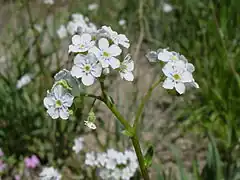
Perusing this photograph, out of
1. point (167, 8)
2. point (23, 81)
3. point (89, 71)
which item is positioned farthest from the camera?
point (167, 8)

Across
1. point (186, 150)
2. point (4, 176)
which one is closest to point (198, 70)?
point (186, 150)

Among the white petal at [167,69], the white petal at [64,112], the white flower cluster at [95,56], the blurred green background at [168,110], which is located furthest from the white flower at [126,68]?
the blurred green background at [168,110]

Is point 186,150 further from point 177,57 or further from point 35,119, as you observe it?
point 177,57

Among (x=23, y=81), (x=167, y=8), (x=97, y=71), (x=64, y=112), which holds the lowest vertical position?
(x=23, y=81)

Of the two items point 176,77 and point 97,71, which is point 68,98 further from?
point 176,77

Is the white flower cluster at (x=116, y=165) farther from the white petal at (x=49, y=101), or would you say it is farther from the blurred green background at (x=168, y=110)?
the white petal at (x=49, y=101)

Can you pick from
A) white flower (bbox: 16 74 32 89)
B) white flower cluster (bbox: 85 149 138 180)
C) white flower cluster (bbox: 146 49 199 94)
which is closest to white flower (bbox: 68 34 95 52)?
white flower cluster (bbox: 146 49 199 94)

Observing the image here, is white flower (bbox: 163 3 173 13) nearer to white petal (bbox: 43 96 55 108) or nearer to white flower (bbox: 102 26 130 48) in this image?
white flower (bbox: 102 26 130 48)

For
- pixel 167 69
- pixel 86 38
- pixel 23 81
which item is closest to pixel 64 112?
pixel 86 38
